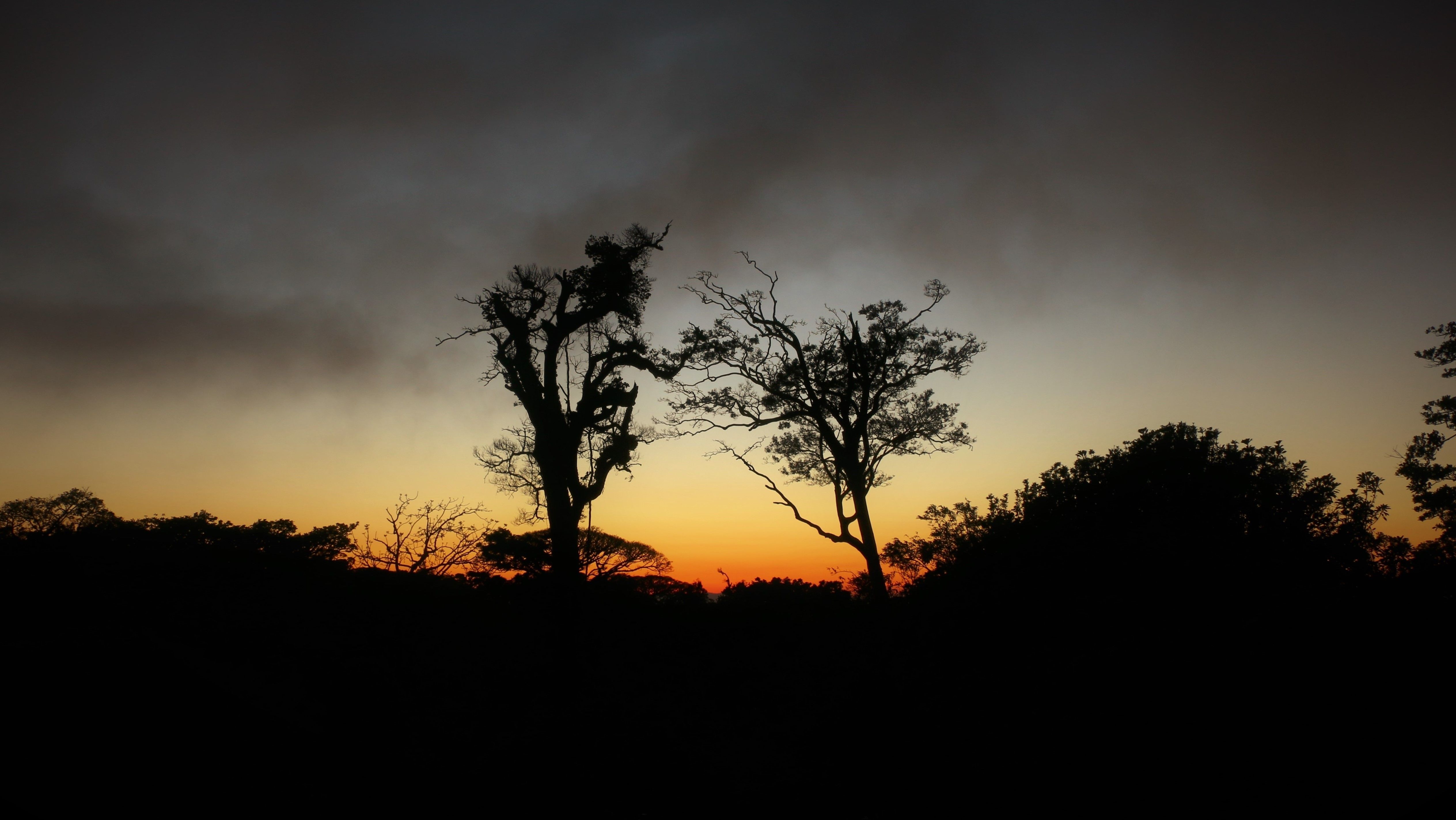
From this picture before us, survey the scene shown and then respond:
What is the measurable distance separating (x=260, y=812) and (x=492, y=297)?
15.0 metres

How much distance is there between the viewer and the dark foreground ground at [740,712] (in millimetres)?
5410

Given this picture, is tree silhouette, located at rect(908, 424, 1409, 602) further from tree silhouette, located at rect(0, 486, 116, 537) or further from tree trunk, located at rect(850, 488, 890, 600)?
tree silhouette, located at rect(0, 486, 116, 537)

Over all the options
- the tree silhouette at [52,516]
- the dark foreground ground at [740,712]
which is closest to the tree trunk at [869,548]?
the dark foreground ground at [740,712]

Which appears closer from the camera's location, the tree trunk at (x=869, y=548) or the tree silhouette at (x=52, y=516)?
the tree silhouette at (x=52, y=516)

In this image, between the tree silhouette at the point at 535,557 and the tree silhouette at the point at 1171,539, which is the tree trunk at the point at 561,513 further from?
the tree silhouette at the point at 1171,539

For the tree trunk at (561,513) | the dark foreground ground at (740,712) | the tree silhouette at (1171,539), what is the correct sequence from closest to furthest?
the dark foreground ground at (740,712)
the tree silhouette at (1171,539)
the tree trunk at (561,513)

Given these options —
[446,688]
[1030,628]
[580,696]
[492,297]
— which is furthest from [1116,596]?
[492,297]

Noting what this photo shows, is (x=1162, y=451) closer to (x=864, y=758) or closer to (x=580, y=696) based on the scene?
(x=864, y=758)

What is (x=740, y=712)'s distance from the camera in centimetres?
1182

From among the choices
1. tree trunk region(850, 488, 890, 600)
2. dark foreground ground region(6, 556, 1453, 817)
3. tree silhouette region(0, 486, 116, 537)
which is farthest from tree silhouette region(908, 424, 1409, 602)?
tree silhouette region(0, 486, 116, 537)

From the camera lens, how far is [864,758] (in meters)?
8.56

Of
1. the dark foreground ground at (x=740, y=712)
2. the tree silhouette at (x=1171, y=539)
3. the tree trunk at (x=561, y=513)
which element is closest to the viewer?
the dark foreground ground at (x=740, y=712)

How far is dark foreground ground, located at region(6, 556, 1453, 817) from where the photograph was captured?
5.41 m

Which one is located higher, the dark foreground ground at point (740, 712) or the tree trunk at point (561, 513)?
the tree trunk at point (561, 513)
